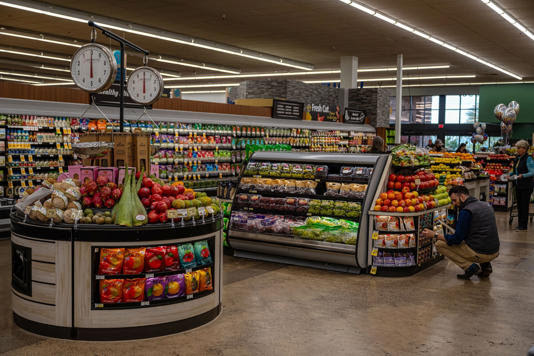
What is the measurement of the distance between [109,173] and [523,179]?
8.08 meters

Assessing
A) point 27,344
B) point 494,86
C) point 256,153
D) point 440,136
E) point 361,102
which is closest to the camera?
point 27,344

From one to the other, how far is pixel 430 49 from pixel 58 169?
12.1m

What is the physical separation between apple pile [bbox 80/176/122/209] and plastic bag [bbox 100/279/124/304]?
2.12ft

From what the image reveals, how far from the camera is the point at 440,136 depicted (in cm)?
2395

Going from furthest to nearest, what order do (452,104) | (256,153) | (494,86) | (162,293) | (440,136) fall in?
(452,104), (494,86), (440,136), (256,153), (162,293)

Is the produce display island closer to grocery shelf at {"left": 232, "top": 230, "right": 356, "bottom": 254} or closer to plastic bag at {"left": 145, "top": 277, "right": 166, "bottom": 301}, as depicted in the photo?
plastic bag at {"left": 145, "top": 277, "right": 166, "bottom": 301}

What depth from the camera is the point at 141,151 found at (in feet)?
18.4

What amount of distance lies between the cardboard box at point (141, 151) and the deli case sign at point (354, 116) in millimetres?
12034

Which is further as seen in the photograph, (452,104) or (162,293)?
(452,104)

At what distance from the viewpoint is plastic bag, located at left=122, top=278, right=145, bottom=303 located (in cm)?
440

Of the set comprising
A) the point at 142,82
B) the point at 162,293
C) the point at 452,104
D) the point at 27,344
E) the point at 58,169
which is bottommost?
the point at 27,344

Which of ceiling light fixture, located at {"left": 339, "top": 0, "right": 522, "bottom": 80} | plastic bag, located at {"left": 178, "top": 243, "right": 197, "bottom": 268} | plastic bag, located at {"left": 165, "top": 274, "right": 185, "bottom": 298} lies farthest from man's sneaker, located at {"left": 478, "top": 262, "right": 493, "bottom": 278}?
ceiling light fixture, located at {"left": 339, "top": 0, "right": 522, "bottom": 80}

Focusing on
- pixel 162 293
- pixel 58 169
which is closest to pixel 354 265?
pixel 162 293

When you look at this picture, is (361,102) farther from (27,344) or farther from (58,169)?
(27,344)
